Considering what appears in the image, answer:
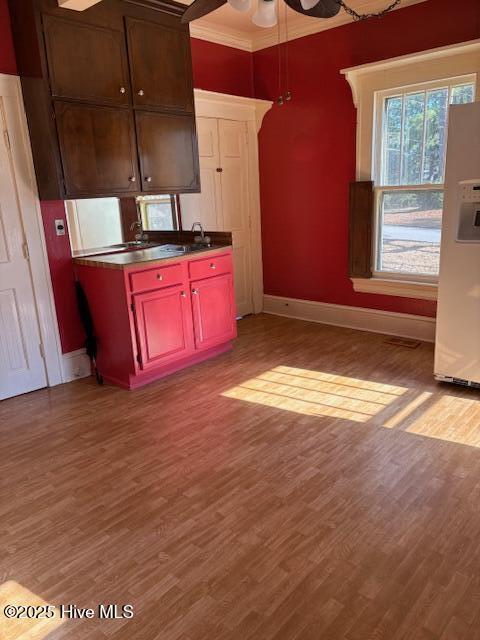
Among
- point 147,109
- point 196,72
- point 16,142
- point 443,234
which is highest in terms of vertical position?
point 196,72

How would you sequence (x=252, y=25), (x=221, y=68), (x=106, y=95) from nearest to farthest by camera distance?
(x=106, y=95)
(x=252, y=25)
(x=221, y=68)

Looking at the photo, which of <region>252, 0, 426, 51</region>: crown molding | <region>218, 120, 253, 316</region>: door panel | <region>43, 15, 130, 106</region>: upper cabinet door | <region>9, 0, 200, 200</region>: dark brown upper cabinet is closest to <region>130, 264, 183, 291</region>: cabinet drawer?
<region>9, 0, 200, 200</region>: dark brown upper cabinet

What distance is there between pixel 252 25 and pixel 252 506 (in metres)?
4.21

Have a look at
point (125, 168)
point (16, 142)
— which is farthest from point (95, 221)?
point (16, 142)

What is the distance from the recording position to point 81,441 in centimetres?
281

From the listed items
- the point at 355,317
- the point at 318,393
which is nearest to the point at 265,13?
the point at 318,393

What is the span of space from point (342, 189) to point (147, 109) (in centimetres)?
192

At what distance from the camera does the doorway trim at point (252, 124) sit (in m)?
4.37

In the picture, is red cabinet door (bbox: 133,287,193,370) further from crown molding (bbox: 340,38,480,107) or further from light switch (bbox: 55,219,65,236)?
crown molding (bbox: 340,38,480,107)

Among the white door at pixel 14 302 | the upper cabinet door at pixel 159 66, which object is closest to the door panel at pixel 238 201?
the upper cabinet door at pixel 159 66

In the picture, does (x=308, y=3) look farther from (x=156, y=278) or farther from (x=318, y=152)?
(x=318, y=152)

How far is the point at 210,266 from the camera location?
3832 millimetres

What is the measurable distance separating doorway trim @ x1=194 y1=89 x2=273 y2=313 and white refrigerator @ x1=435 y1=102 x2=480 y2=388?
229 centimetres

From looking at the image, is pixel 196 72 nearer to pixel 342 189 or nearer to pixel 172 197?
pixel 172 197
